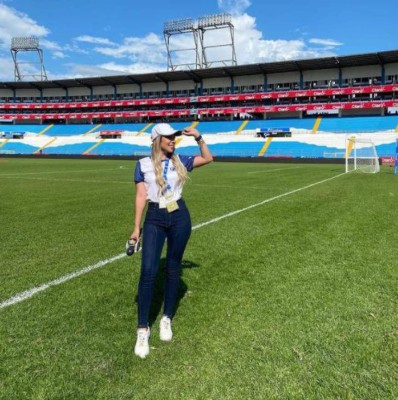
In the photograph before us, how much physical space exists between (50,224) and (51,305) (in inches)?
190

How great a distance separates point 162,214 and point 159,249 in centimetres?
33

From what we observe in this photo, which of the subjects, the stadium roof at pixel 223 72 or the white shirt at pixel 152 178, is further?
the stadium roof at pixel 223 72

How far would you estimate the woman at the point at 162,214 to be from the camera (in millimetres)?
3535


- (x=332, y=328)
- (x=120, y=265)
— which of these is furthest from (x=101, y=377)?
(x=120, y=265)

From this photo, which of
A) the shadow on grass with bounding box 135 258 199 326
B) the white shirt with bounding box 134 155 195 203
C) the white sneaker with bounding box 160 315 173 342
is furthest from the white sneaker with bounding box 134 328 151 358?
A: the white shirt with bounding box 134 155 195 203

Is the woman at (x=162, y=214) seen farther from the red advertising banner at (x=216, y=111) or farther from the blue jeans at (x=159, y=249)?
the red advertising banner at (x=216, y=111)

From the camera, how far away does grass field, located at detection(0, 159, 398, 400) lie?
112 inches

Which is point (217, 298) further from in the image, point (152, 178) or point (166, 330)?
point (152, 178)

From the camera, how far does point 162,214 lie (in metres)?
3.63

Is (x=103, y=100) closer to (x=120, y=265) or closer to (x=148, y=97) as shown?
(x=148, y=97)

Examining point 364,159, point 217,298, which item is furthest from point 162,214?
point 364,159

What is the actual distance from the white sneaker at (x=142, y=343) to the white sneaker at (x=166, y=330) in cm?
17

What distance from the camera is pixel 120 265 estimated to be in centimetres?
569

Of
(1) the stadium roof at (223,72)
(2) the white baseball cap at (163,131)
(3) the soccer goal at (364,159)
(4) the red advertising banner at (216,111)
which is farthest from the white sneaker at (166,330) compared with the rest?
(4) the red advertising banner at (216,111)
